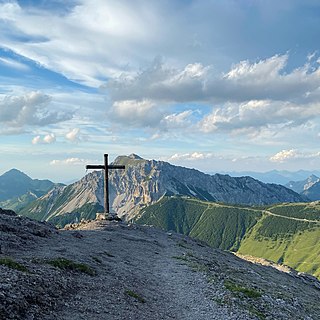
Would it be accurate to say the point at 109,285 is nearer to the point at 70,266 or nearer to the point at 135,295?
the point at 135,295

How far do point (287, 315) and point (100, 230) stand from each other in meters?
32.8

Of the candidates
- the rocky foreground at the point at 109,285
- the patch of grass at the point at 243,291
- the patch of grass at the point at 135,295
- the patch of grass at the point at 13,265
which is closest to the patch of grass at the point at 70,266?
the rocky foreground at the point at 109,285

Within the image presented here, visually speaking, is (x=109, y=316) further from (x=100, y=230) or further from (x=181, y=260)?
(x=100, y=230)

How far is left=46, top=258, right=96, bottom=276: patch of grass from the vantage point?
2457cm

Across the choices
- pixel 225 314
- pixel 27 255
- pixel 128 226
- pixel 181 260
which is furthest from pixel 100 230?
pixel 225 314

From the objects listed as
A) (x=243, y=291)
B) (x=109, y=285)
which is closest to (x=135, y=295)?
(x=109, y=285)

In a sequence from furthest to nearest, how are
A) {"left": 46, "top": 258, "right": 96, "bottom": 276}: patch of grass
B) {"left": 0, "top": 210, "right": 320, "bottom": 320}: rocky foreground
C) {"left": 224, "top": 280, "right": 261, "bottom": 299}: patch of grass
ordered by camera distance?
{"left": 224, "top": 280, "right": 261, "bottom": 299}: patch of grass
{"left": 46, "top": 258, "right": 96, "bottom": 276}: patch of grass
{"left": 0, "top": 210, "right": 320, "bottom": 320}: rocky foreground

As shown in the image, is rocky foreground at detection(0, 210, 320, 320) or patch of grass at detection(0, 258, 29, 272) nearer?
rocky foreground at detection(0, 210, 320, 320)

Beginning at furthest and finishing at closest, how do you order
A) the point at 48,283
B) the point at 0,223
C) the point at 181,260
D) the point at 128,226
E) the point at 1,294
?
the point at 128,226 < the point at 181,260 < the point at 0,223 < the point at 48,283 < the point at 1,294

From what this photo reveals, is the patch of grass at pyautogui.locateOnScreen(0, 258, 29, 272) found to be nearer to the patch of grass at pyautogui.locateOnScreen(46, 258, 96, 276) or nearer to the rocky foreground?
the rocky foreground

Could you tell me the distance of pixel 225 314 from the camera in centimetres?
Result: 2344

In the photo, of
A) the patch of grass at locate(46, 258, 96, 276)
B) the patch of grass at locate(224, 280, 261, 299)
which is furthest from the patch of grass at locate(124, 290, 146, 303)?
the patch of grass at locate(224, 280, 261, 299)

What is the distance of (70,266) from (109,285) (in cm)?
338

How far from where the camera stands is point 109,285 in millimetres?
24297
